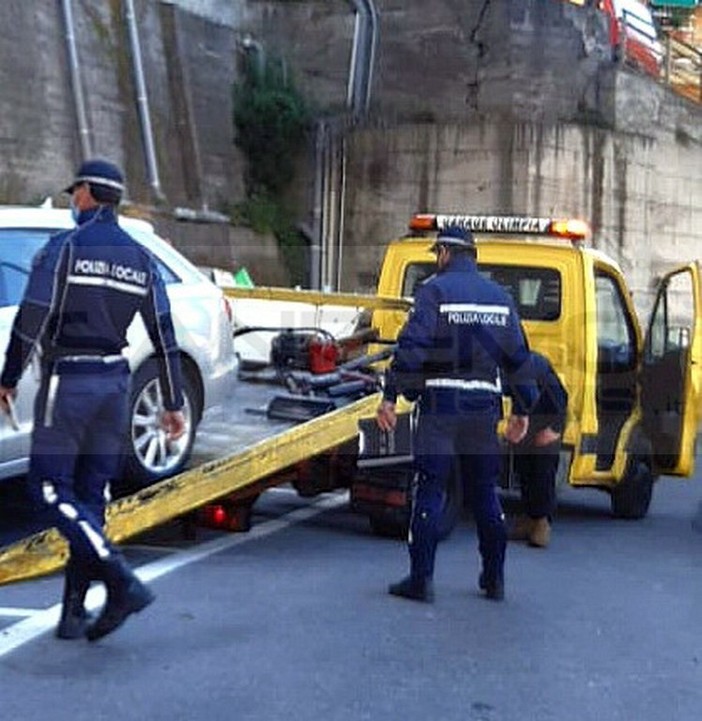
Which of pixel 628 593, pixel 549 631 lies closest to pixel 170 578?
pixel 549 631

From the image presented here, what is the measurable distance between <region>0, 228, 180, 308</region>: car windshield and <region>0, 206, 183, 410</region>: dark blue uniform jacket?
1.68 metres

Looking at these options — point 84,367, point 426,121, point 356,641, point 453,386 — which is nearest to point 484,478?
point 453,386

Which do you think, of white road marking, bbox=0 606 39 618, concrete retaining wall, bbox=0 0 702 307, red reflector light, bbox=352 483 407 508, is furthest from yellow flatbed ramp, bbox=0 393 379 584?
concrete retaining wall, bbox=0 0 702 307

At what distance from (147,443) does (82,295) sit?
2.14 meters

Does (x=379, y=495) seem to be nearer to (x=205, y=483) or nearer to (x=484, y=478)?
(x=205, y=483)

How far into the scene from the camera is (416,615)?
6.45m

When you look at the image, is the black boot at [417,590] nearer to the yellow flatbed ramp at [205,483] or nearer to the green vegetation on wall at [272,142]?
the yellow flatbed ramp at [205,483]

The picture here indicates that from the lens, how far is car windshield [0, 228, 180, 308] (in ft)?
23.7

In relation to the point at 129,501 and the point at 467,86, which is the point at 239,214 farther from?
the point at 129,501

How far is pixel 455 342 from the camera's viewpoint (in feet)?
21.5

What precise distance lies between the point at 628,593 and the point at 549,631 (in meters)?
1.28

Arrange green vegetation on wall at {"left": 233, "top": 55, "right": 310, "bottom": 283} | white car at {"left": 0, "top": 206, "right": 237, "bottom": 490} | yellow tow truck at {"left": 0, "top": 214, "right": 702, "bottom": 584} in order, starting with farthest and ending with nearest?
1. green vegetation on wall at {"left": 233, "top": 55, "right": 310, "bottom": 283}
2. yellow tow truck at {"left": 0, "top": 214, "right": 702, "bottom": 584}
3. white car at {"left": 0, "top": 206, "right": 237, "bottom": 490}

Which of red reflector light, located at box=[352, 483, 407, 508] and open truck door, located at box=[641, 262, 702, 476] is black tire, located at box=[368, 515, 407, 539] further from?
open truck door, located at box=[641, 262, 702, 476]

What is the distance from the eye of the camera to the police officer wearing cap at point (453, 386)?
6.54 meters
